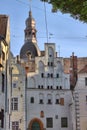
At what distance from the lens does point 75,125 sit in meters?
49.3

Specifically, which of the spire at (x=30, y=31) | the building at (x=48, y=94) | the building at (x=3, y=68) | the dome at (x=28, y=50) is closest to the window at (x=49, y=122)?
the building at (x=48, y=94)

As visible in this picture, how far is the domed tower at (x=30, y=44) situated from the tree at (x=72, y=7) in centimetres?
4772

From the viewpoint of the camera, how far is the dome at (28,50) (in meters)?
61.2

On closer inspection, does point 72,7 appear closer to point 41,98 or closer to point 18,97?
point 18,97

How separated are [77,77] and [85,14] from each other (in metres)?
39.9

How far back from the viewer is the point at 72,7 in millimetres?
11812

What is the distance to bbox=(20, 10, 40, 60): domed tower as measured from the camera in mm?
61250

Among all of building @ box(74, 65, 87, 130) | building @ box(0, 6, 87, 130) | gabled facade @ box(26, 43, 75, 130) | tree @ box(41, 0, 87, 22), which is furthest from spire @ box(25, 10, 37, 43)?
tree @ box(41, 0, 87, 22)

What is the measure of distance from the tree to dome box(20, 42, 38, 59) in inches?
1916

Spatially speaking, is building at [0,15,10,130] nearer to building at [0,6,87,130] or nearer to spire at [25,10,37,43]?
building at [0,6,87,130]

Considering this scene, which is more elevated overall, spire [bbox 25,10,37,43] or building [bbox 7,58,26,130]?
spire [bbox 25,10,37,43]

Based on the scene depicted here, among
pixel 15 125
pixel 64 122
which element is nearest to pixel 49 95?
pixel 64 122

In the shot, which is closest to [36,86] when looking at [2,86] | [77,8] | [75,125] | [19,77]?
[19,77]

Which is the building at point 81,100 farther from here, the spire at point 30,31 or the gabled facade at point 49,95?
the spire at point 30,31
